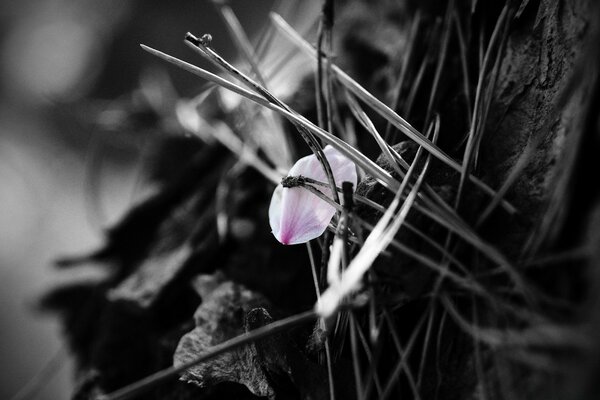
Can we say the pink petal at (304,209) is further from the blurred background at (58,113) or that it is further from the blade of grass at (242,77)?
the blurred background at (58,113)

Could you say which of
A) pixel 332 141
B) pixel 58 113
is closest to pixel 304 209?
pixel 332 141

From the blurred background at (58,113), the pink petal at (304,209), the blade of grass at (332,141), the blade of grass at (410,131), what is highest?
the blade of grass at (410,131)

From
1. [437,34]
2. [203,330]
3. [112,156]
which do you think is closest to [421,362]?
[203,330]

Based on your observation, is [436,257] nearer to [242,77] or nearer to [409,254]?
[409,254]

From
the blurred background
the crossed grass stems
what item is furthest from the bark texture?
the blurred background

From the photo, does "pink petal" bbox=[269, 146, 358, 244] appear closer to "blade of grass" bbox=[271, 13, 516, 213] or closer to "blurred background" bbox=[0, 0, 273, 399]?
"blade of grass" bbox=[271, 13, 516, 213]

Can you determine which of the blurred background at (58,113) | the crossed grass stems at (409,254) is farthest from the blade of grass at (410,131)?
the blurred background at (58,113)
